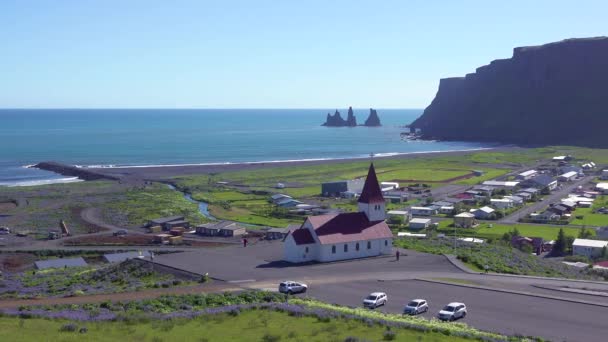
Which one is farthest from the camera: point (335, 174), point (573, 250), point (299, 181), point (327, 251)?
point (335, 174)

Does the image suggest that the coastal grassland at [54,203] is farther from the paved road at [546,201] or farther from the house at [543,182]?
the house at [543,182]

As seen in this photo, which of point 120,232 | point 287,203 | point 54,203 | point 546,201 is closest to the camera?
point 120,232

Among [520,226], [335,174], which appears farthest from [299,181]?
[520,226]

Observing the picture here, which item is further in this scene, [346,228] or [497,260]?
[346,228]

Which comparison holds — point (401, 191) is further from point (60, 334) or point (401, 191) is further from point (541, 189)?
point (60, 334)

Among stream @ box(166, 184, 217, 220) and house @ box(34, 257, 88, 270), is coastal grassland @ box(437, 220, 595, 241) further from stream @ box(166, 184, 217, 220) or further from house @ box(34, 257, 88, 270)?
house @ box(34, 257, 88, 270)

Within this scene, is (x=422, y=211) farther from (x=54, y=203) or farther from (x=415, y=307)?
(x=415, y=307)

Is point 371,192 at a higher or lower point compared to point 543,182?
higher

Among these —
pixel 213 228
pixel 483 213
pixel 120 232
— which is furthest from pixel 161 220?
pixel 483 213
